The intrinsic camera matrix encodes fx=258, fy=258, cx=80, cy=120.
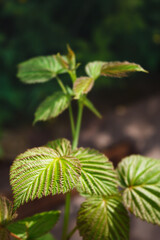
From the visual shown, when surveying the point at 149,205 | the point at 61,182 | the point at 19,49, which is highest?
the point at 19,49

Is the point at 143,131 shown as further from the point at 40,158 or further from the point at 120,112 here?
the point at 40,158

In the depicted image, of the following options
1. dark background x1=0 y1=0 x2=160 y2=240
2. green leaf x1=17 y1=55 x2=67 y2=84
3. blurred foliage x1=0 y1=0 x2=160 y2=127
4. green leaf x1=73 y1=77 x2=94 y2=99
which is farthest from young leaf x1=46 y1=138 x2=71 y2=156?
blurred foliage x1=0 y1=0 x2=160 y2=127

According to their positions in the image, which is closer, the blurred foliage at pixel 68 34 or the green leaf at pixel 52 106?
the green leaf at pixel 52 106

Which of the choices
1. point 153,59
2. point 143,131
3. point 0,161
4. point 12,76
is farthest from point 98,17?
point 0,161

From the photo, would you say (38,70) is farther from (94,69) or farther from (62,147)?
(62,147)

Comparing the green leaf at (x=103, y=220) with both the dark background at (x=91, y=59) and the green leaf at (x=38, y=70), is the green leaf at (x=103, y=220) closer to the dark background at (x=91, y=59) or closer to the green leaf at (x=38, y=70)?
the green leaf at (x=38, y=70)

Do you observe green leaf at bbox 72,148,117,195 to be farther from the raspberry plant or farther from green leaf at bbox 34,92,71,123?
green leaf at bbox 34,92,71,123

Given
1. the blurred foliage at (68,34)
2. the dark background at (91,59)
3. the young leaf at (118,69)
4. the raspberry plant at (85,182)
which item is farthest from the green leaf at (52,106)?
the blurred foliage at (68,34)
